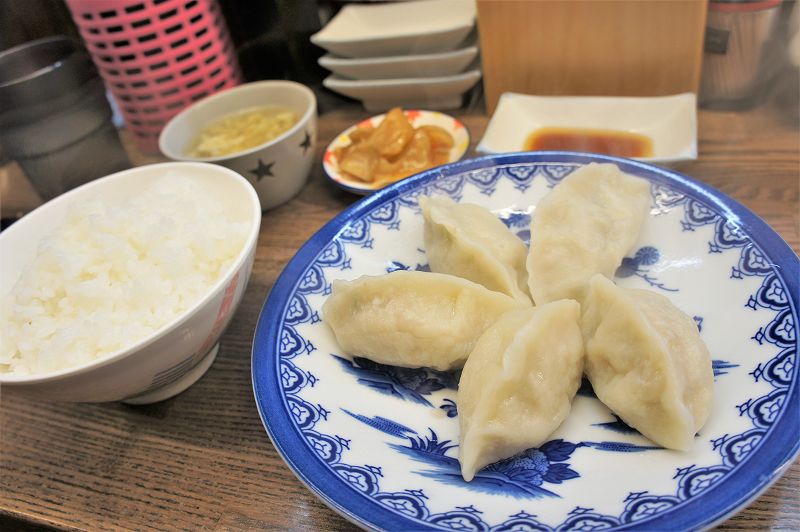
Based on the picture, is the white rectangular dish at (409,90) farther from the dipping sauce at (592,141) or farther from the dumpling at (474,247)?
the dumpling at (474,247)

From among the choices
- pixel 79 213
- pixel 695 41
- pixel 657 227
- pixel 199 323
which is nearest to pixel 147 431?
pixel 199 323

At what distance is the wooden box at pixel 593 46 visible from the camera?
1775 mm

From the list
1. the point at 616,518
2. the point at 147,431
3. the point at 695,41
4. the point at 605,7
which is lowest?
the point at 147,431

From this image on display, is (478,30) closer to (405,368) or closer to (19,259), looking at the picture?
(405,368)

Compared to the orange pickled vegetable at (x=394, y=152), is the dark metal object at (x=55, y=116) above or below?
above

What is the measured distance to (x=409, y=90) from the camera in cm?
213

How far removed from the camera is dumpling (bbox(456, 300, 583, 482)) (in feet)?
3.13

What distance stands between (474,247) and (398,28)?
1.38m

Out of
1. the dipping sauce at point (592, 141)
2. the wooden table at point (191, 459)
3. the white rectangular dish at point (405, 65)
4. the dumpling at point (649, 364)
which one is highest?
the white rectangular dish at point (405, 65)

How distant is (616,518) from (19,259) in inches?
54.0

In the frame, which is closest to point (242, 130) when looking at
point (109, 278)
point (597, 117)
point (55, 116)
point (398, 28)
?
point (55, 116)

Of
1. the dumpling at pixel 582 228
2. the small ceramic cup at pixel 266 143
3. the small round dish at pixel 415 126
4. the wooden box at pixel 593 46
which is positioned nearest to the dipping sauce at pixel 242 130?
the small ceramic cup at pixel 266 143

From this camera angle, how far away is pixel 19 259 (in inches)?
52.7

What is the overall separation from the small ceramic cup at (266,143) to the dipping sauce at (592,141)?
74cm
